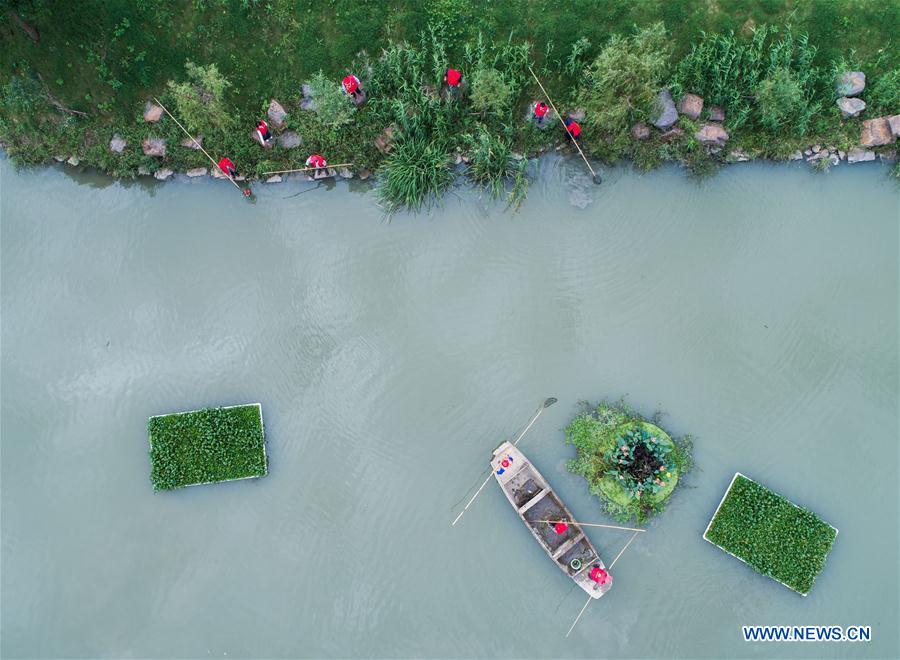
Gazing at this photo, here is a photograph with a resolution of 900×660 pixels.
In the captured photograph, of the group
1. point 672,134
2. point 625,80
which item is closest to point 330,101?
point 625,80

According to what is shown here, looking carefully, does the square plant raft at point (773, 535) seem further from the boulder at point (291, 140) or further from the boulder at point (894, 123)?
the boulder at point (291, 140)

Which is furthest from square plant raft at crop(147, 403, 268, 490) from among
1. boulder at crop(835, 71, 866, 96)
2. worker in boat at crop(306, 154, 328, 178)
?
boulder at crop(835, 71, 866, 96)

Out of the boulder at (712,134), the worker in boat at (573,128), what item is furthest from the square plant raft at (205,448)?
the boulder at (712,134)

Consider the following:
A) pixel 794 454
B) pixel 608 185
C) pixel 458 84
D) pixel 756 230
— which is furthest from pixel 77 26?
pixel 794 454

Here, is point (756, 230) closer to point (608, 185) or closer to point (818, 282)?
point (818, 282)

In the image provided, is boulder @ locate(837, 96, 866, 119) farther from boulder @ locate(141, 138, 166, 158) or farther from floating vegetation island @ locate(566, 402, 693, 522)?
boulder @ locate(141, 138, 166, 158)

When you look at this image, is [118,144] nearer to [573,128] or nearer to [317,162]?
[317,162]
